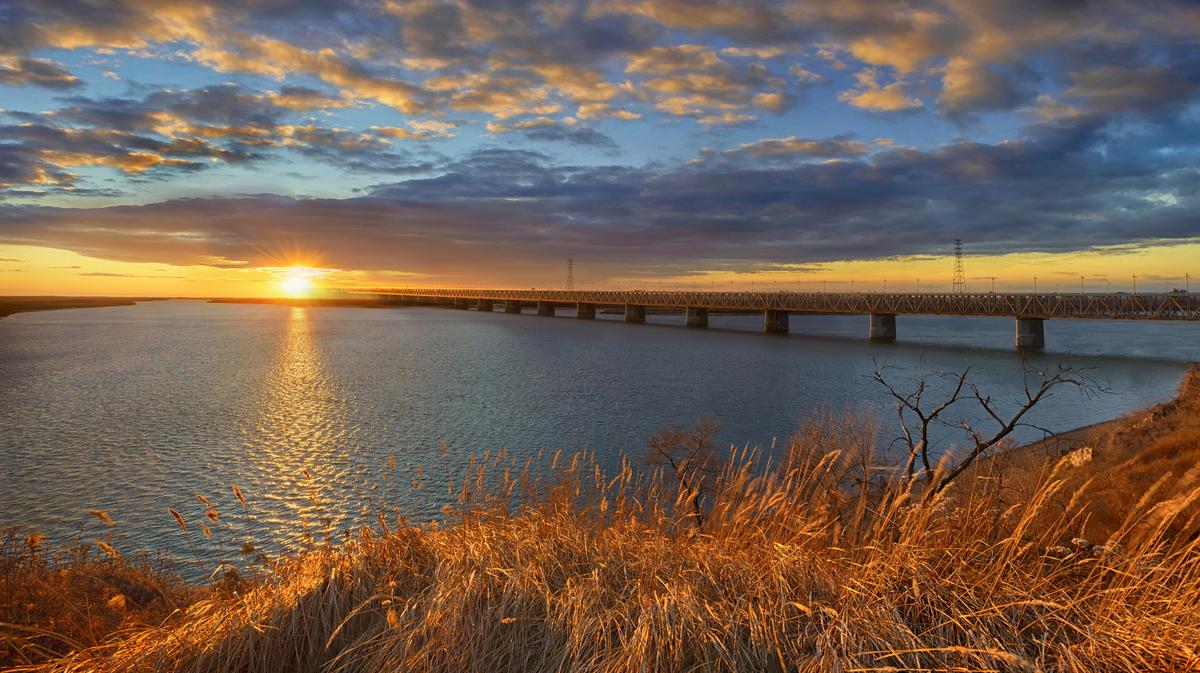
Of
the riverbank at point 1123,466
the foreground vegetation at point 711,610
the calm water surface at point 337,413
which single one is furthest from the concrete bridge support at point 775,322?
the foreground vegetation at point 711,610

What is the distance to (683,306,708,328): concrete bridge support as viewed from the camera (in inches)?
6772

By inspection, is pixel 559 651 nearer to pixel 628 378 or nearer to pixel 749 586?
pixel 749 586

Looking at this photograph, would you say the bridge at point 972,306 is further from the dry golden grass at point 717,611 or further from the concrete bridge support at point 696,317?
the dry golden grass at point 717,611

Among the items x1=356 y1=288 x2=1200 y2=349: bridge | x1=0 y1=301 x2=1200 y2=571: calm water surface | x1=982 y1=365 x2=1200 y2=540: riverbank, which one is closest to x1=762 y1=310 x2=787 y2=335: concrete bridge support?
x1=356 y1=288 x2=1200 y2=349: bridge

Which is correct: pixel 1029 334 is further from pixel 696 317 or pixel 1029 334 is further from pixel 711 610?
pixel 711 610

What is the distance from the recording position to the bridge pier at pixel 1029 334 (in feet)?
339

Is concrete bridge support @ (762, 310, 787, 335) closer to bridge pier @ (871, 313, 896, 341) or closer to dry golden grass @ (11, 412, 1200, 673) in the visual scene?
bridge pier @ (871, 313, 896, 341)

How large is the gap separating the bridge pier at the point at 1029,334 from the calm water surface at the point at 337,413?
11.5 metres

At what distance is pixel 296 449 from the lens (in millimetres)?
33844

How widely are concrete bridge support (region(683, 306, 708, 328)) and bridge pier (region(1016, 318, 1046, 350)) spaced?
79.2 metres

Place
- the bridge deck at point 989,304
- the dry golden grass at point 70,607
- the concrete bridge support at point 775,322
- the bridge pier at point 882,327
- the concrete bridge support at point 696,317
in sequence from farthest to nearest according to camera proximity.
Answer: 1. the concrete bridge support at point 696,317
2. the concrete bridge support at point 775,322
3. the bridge pier at point 882,327
4. the bridge deck at point 989,304
5. the dry golden grass at point 70,607

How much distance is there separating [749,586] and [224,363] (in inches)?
3458

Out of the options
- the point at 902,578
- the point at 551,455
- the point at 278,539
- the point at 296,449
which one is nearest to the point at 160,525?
the point at 278,539

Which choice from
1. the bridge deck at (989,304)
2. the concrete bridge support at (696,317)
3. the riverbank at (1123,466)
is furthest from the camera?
the concrete bridge support at (696,317)
